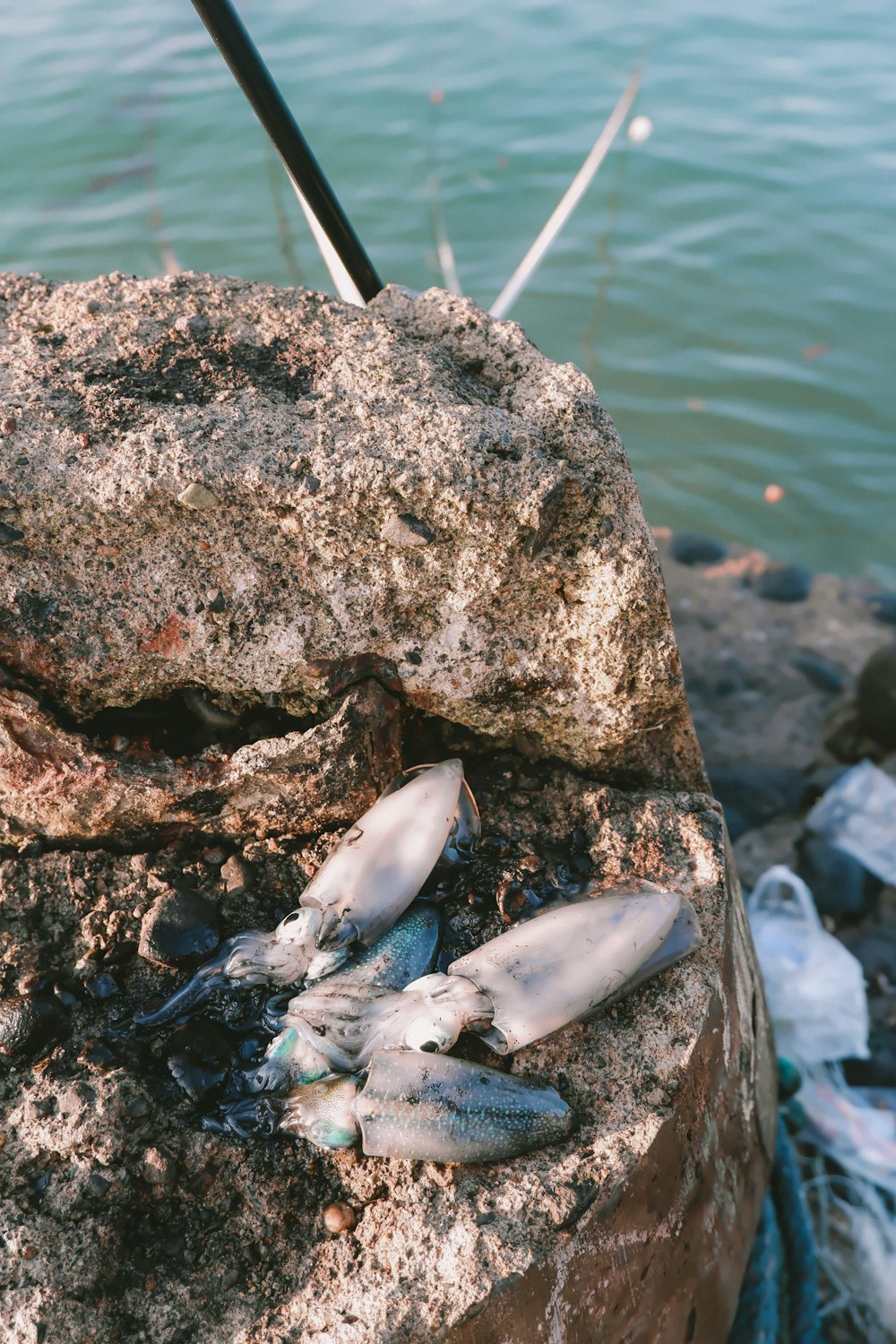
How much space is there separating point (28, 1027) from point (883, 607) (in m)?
5.96

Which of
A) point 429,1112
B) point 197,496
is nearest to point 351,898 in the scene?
point 429,1112

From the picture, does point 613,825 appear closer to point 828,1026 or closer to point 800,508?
point 828,1026

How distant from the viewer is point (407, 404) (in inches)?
81.4

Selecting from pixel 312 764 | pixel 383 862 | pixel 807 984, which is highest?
pixel 312 764

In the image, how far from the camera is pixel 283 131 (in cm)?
221

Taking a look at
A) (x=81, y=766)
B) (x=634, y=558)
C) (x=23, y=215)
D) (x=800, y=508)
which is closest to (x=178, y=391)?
(x=81, y=766)

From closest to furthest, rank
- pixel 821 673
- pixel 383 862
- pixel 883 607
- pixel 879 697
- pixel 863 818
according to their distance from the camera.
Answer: pixel 383 862 < pixel 863 818 < pixel 879 697 < pixel 821 673 < pixel 883 607

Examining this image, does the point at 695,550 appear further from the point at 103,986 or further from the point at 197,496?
the point at 103,986

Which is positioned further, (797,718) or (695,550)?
(695,550)

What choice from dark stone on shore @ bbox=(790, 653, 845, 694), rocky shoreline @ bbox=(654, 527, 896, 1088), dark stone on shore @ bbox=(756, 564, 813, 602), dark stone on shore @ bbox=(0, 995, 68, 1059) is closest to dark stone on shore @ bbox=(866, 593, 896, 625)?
rocky shoreline @ bbox=(654, 527, 896, 1088)

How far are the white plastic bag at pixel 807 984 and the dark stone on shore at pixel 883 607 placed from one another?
9.42ft

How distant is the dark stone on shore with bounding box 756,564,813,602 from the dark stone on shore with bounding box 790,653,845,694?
54 centimetres

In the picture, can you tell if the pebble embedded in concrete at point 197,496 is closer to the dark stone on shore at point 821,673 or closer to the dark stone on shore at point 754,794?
the dark stone on shore at point 754,794

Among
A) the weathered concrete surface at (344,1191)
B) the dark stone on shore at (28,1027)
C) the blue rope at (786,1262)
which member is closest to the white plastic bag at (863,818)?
the blue rope at (786,1262)
